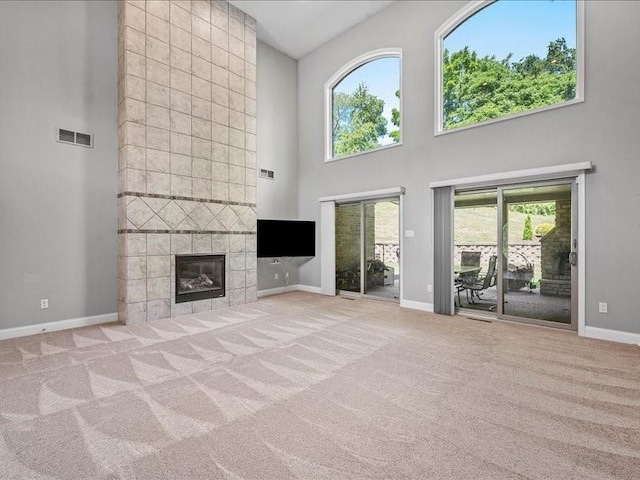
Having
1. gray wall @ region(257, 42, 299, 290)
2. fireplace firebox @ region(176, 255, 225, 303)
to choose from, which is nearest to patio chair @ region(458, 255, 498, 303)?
gray wall @ region(257, 42, 299, 290)

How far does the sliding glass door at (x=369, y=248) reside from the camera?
6.20 meters

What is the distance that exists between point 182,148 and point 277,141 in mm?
2614

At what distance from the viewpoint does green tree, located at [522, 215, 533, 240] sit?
179 inches

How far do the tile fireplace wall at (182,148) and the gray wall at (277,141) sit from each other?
763 millimetres

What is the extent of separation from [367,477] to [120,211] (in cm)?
488

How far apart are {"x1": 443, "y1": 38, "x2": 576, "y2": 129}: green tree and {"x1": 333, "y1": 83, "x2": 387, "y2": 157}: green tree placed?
147 cm

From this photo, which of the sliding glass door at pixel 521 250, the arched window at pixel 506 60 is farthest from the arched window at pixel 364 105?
the sliding glass door at pixel 521 250

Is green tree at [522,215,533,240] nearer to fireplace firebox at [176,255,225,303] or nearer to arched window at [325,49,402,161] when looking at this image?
arched window at [325,49,402,161]

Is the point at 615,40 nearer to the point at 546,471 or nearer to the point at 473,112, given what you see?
the point at 473,112

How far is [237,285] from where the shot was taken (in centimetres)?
589

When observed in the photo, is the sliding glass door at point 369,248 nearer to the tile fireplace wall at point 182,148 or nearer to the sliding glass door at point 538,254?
the sliding glass door at point 538,254

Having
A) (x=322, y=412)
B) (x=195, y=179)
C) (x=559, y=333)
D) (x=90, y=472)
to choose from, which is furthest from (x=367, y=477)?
(x=195, y=179)

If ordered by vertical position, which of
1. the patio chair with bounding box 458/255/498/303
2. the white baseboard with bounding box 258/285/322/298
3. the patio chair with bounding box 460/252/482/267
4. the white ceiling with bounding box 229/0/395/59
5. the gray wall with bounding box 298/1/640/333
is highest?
the white ceiling with bounding box 229/0/395/59

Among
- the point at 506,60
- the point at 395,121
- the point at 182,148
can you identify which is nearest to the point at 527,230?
the point at 506,60
